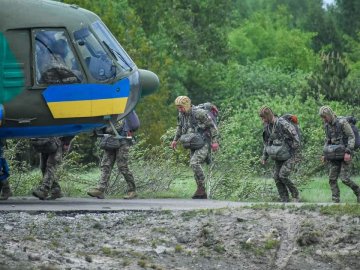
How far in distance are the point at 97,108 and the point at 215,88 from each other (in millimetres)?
41766

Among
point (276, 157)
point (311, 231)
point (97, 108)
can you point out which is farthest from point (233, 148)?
point (311, 231)

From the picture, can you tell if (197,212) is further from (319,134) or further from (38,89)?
(319,134)

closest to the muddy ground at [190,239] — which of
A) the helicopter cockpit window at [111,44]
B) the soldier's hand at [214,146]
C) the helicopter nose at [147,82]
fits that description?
the helicopter cockpit window at [111,44]

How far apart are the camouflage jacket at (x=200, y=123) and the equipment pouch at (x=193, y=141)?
111 mm

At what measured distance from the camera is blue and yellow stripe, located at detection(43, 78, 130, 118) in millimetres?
19984

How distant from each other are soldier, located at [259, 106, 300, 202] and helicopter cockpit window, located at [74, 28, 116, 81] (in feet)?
10.4

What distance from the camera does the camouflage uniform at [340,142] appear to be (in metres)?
22.4

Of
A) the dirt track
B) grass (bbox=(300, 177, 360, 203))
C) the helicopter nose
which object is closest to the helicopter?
the helicopter nose

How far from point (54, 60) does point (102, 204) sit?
262 centimetres

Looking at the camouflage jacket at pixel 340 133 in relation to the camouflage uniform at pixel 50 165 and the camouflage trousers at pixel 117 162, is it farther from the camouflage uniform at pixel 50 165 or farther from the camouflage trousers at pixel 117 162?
the camouflage uniform at pixel 50 165

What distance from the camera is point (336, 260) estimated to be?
1719cm

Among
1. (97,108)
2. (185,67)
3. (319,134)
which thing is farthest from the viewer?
(185,67)

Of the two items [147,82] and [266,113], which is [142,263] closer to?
[147,82]

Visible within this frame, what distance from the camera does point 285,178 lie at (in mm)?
22703
